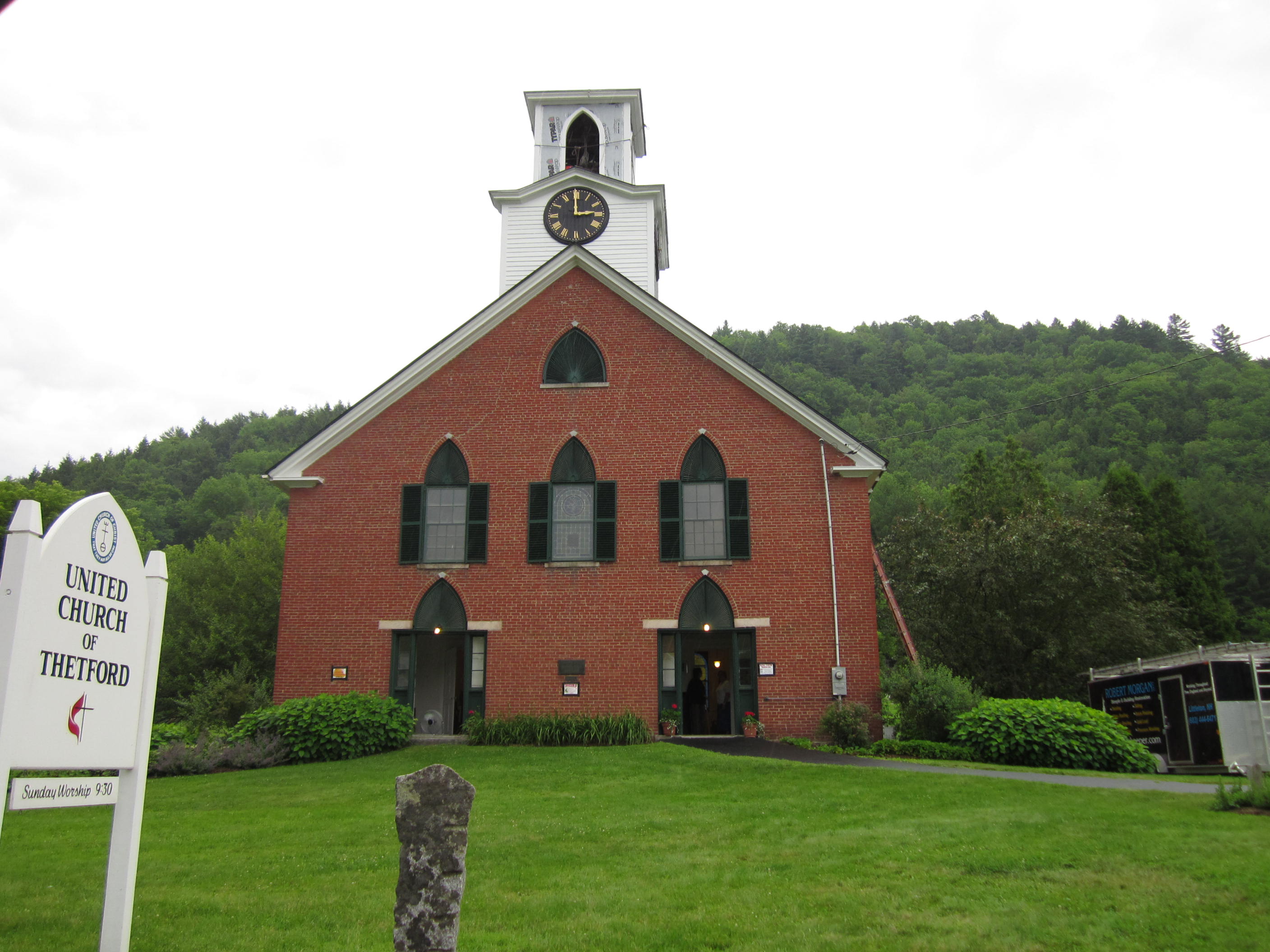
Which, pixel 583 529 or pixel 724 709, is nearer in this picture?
pixel 583 529

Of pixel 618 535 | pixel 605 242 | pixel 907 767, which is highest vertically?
pixel 605 242

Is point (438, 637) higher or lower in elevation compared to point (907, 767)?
higher

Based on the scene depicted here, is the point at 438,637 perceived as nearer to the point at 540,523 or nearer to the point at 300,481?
the point at 540,523

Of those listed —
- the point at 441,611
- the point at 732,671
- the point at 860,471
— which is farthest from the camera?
the point at 441,611

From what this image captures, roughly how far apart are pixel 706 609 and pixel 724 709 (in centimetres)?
281

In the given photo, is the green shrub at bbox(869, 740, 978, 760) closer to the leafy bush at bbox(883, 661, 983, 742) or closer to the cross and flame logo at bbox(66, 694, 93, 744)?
the leafy bush at bbox(883, 661, 983, 742)

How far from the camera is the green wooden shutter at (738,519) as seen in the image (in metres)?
22.2

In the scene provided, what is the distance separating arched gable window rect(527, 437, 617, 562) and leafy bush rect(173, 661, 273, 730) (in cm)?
1692

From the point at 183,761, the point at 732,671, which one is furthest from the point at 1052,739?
the point at 183,761

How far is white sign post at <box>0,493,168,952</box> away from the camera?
5824 millimetres

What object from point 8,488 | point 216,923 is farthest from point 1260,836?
point 8,488

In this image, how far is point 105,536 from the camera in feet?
22.0

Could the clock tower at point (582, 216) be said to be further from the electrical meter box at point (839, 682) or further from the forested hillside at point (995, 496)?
the forested hillside at point (995, 496)

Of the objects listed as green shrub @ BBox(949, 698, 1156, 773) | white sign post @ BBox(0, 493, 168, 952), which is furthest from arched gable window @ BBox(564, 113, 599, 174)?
white sign post @ BBox(0, 493, 168, 952)
